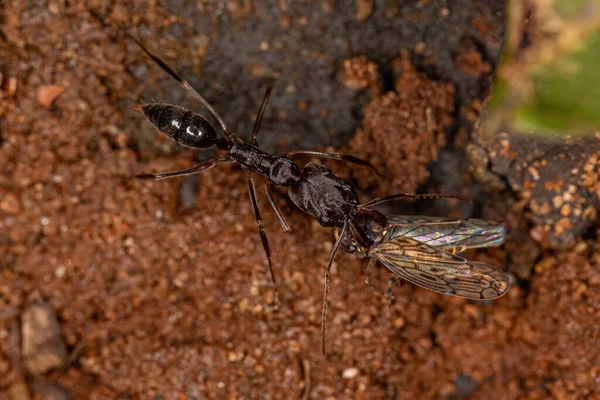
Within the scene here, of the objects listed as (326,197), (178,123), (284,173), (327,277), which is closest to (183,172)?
(178,123)

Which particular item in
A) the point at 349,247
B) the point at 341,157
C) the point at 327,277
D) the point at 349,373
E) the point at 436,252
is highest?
the point at 341,157

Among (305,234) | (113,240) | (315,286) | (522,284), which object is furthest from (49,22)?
(522,284)

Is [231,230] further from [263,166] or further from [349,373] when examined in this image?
[349,373]

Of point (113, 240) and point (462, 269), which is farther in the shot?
point (113, 240)

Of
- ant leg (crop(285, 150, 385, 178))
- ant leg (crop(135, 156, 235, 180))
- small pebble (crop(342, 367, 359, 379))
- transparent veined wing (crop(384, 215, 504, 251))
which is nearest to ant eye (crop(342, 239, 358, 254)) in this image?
transparent veined wing (crop(384, 215, 504, 251))

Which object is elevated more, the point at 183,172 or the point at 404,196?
the point at 404,196

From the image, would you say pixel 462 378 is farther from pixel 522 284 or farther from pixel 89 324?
pixel 89 324
